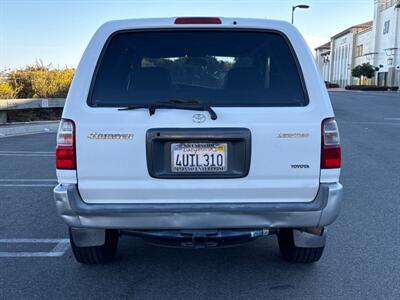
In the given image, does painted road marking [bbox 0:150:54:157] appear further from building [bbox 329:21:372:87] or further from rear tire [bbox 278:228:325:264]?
building [bbox 329:21:372:87]

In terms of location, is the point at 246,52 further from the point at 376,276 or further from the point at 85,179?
the point at 376,276

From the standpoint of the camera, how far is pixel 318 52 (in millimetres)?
128375

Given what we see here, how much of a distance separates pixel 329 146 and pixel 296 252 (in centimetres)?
126

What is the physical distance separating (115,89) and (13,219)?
3055mm

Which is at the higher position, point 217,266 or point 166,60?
point 166,60

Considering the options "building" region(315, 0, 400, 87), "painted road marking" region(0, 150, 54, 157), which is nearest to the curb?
"painted road marking" region(0, 150, 54, 157)

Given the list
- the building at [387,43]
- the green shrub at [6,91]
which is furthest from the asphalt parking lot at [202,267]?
the building at [387,43]

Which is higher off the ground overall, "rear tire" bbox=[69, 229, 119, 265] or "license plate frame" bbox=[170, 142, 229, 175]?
"license plate frame" bbox=[170, 142, 229, 175]

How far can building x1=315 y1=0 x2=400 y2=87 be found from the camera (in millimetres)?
67688

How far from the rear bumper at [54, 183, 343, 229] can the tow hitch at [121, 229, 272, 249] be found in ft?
0.32

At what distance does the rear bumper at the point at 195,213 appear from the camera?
3516 mm

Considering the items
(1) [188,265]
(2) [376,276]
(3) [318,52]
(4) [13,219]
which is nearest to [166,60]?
(1) [188,265]

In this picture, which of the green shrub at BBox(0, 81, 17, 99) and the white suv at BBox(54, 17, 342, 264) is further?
the green shrub at BBox(0, 81, 17, 99)

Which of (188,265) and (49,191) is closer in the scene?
(188,265)
